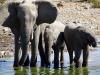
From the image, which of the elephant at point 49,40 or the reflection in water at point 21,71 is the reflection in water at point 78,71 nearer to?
the elephant at point 49,40

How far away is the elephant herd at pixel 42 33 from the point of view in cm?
1858

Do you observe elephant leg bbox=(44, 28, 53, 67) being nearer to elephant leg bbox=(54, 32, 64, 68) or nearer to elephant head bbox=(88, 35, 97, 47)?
elephant leg bbox=(54, 32, 64, 68)

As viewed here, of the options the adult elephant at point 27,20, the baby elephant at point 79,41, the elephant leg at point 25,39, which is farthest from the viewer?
the baby elephant at point 79,41

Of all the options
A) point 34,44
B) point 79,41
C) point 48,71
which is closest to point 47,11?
point 34,44

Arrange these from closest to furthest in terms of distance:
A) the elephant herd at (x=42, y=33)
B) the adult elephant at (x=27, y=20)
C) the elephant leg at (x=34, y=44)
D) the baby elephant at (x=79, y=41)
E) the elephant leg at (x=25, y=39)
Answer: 1. the elephant leg at (x=25, y=39)
2. the adult elephant at (x=27, y=20)
3. the elephant herd at (x=42, y=33)
4. the baby elephant at (x=79, y=41)
5. the elephant leg at (x=34, y=44)

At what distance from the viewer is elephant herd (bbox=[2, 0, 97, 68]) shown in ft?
61.0

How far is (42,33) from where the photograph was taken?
1998cm

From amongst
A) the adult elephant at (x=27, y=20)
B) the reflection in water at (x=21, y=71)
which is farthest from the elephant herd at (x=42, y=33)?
the reflection in water at (x=21, y=71)

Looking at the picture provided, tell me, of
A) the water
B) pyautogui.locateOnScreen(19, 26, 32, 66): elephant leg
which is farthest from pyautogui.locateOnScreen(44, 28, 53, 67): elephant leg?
pyautogui.locateOnScreen(19, 26, 32, 66): elephant leg

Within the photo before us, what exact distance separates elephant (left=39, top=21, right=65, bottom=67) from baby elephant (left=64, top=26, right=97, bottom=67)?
388 mm

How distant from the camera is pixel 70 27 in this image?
1995 centimetres

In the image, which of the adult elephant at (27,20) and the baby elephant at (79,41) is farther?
the baby elephant at (79,41)

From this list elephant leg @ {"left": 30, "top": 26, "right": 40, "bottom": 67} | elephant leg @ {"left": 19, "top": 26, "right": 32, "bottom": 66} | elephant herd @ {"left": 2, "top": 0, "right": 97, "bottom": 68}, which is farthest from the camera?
elephant leg @ {"left": 30, "top": 26, "right": 40, "bottom": 67}

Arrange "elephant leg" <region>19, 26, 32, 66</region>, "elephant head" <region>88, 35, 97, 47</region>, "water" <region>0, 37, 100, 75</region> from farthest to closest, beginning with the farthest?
1. "elephant head" <region>88, 35, 97, 47</region>
2. "water" <region>0, 37, 100, 75</region>
3. "elephant leg" <region>19, 26, 32, 66</region>
